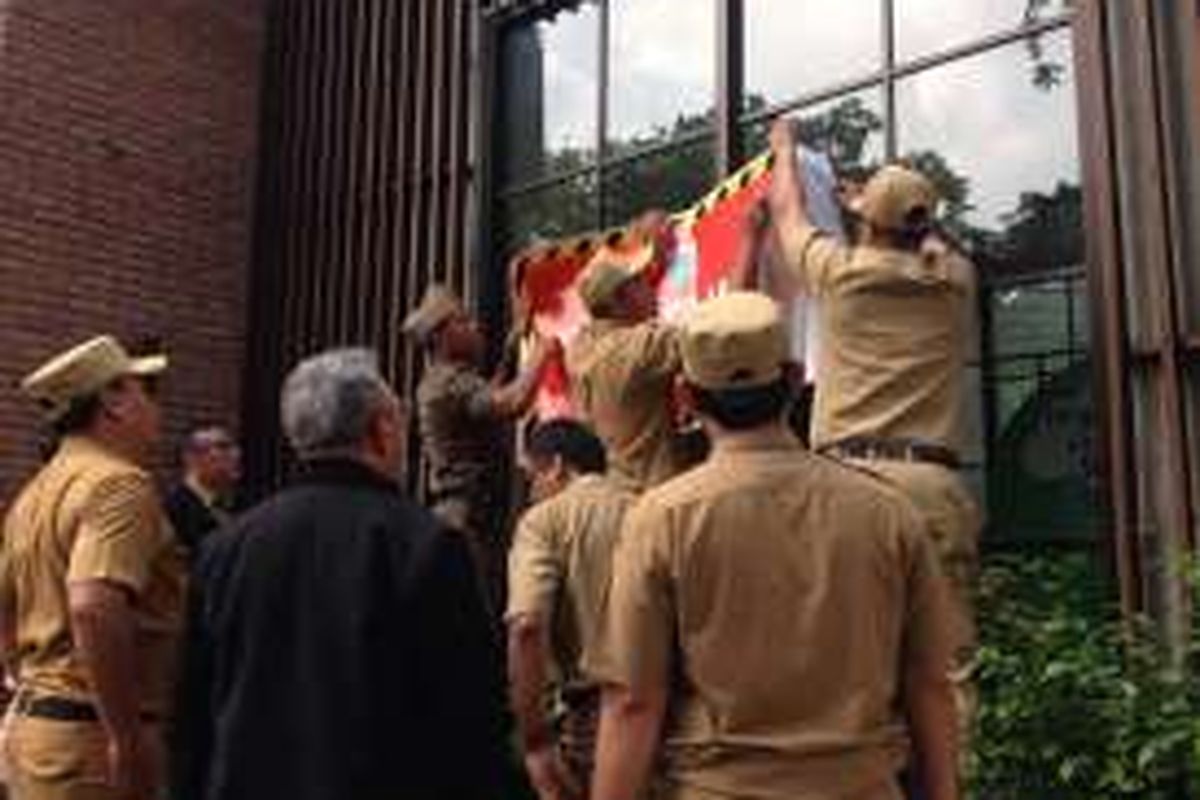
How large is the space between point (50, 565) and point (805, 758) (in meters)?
2.35

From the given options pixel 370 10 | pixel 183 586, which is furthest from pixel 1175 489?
pixel 370 10

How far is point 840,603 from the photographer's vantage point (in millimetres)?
2990

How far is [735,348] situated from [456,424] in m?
3.65

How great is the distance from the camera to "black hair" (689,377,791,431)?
10.2 feet

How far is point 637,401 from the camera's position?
16.1 feet

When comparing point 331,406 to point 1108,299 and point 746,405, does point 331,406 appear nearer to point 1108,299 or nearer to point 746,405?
point 746,405

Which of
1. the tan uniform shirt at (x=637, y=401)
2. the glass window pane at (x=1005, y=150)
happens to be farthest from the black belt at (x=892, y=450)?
the glass window pane at (x=1005, y=150)

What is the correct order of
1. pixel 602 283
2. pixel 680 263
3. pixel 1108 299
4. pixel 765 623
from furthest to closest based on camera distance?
pixel 680 263 → pixel 1108 299 → pixel 602 283 → pixel 765 623

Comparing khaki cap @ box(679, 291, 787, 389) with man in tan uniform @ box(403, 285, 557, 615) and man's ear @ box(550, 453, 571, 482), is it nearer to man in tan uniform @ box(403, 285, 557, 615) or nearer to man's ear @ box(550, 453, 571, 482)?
man's ear @ box(550, 453, 571, 482)

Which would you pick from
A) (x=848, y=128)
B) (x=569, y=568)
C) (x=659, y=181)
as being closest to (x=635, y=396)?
(x=569, y=568)

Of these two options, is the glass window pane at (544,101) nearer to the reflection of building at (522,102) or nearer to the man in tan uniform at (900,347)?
the reflection of building at (522,102)

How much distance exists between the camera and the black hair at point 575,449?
4926 mm

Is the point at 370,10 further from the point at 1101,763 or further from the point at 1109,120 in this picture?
the point at 1101,763

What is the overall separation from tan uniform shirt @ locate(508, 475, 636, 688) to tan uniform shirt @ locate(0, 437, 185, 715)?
3.00ft
